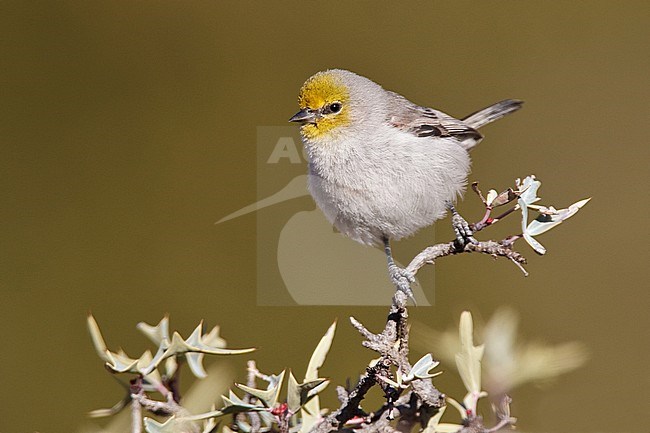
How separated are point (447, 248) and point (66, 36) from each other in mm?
2010

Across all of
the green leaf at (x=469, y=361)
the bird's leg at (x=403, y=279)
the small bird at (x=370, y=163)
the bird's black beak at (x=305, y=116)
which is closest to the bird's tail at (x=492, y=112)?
the small bird at (x=370, y=163)

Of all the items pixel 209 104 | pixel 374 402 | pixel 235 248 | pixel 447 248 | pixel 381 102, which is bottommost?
pixel 374 402

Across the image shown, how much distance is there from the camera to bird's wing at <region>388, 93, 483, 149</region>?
151 cm

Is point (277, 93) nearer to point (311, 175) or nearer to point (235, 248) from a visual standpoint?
point (235, 248)

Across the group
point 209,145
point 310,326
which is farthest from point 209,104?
point 310,326

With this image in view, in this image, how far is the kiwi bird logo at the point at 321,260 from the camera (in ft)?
5.68

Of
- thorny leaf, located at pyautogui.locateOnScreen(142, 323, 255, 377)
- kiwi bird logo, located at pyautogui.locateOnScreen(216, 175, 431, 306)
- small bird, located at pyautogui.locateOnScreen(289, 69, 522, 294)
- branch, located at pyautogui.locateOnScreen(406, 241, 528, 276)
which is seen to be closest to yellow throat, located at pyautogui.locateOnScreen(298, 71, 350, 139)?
small bird, located at pyautogui.locateOnScreen(289, 69, 522, 294)

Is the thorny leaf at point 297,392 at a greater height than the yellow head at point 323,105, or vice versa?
the yellow head at point 323,105

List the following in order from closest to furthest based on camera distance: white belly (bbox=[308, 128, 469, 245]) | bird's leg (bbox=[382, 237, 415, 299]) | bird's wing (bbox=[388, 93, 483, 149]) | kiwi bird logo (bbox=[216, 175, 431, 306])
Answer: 1. bird's leg (bbox=[382, 237, 415, 299])
2. white belly (bbox=[308, 128, 469, 245])
3. bird's wing (bbox=[388, 93, 483, 149])
4. kiwi bird logo (bbox=[216, 175, 431, 306])

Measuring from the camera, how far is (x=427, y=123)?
61.1 inches

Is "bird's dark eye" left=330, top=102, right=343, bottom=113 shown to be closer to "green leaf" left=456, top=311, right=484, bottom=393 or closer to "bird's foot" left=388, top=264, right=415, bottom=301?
"bird's foot" left=388, top=264, right=415, bottom=301

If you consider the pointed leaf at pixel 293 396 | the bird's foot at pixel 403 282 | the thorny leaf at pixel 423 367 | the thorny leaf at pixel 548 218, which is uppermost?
the thorny leaf at pixel 548 218

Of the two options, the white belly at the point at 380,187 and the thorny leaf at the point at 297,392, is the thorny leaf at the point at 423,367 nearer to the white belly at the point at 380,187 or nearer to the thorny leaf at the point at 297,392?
the thorny leaf at the point at 297,392

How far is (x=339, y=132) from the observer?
1.42 metres
